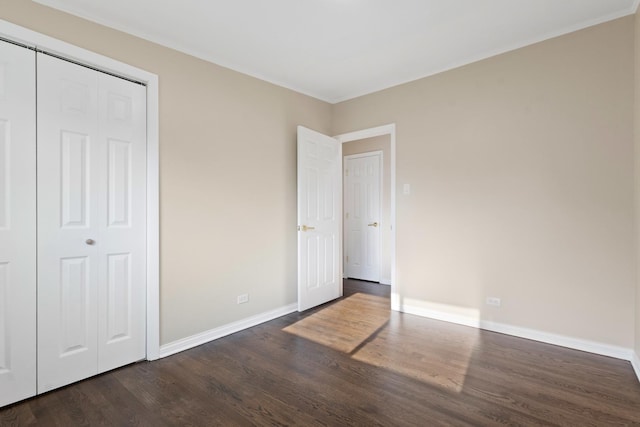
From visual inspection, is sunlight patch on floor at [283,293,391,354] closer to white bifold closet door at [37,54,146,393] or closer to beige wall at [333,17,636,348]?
beige wall at [333,17,636,348]

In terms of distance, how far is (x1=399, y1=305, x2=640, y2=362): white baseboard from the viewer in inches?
98.8

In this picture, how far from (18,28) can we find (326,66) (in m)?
2.38

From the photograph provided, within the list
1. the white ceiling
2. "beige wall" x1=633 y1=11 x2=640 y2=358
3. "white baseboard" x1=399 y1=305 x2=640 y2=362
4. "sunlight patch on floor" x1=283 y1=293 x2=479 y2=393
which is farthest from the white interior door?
"beige wall" x1=633 y1=11 x2=640 y2=358

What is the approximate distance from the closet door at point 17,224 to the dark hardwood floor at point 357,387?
0.25 meters

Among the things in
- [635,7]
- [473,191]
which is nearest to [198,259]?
[473,191]

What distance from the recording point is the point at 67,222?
2168 millimetres

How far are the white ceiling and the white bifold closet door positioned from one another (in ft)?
1.77

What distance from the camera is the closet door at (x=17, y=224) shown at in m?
1.93

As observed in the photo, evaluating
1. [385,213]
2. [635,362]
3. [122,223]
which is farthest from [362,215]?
[122,223]

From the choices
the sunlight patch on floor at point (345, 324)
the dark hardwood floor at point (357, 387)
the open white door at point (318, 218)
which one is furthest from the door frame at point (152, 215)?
the open white door at point (318, 218)

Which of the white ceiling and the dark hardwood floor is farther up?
the white ceiling

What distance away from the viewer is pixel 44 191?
81.4 inches

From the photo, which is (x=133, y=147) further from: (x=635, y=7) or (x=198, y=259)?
(x=635, y=7)

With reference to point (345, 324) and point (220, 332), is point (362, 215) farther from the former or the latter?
point (220, 332)
